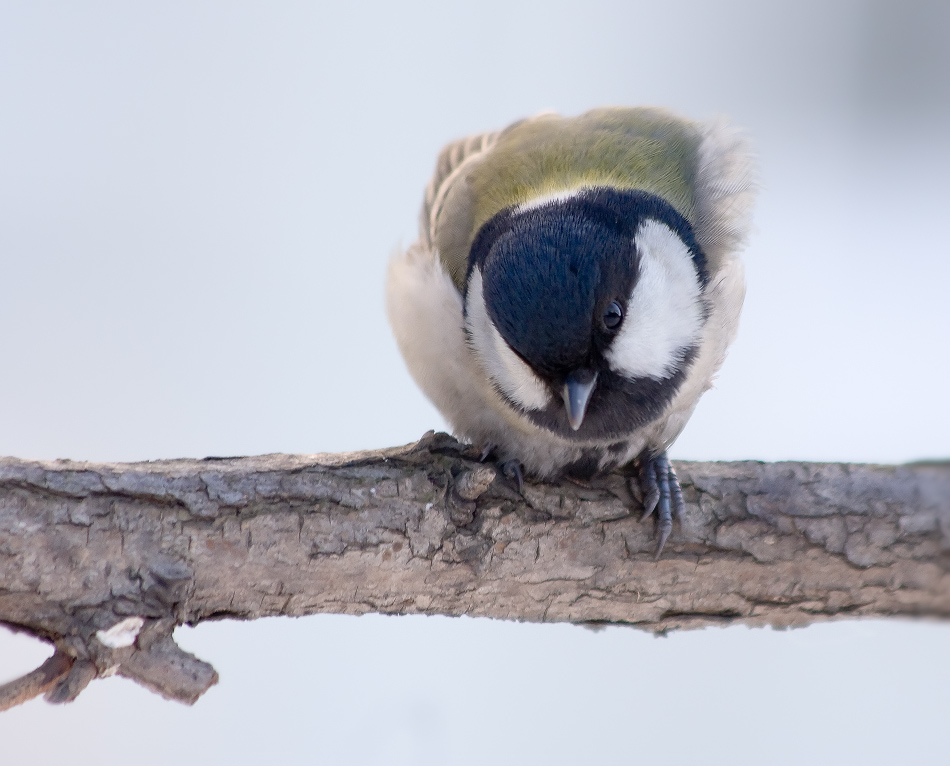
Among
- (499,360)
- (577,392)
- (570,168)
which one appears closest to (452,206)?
(570,168)

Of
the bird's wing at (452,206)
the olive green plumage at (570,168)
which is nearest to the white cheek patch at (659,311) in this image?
the olive green plumage at (570,168)

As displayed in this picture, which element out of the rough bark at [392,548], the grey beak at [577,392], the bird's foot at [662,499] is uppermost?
the grey beak at [577,392]

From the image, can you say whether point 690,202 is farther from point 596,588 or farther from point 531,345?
point 596,588

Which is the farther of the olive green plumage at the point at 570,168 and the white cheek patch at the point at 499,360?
the olive green plumage at the point at 570,168

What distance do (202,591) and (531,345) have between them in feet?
1.54

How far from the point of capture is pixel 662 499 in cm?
103

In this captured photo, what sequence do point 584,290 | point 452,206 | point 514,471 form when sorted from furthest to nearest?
point 452,206 → point 514,471 → point 584,290

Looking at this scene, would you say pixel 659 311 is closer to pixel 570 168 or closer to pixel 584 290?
pixel 584 290

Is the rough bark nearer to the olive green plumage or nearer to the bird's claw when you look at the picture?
the bird's claw

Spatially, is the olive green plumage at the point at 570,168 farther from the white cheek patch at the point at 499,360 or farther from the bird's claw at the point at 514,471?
the bird's claw at the point at 514,471

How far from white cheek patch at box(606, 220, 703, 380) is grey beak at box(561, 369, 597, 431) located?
0.03 m

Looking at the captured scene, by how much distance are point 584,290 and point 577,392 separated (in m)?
0.11

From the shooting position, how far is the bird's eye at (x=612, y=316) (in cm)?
86

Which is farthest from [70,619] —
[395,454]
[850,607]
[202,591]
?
[850,607]
